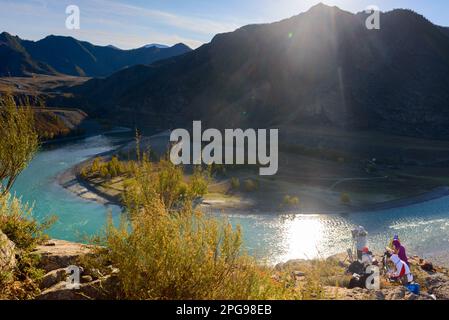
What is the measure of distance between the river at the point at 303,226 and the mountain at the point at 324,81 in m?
53.1

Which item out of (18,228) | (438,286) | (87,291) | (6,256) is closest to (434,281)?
(438,286)

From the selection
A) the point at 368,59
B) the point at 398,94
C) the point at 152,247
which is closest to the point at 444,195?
the point at 152,247

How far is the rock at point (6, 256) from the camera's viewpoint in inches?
315

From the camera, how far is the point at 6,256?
8.30 meters

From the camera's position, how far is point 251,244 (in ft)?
97.3

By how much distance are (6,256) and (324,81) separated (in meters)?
99.1

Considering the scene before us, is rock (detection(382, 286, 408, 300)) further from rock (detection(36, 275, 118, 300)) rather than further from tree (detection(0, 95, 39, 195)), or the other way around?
tree (detection(0, 95, 39, 195))

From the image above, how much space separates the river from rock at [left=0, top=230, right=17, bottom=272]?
1783cm

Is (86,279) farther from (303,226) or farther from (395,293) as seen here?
(303,226)

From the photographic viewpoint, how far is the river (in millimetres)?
29266

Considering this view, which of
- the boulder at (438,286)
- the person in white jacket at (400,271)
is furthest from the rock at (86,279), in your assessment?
the boulder at (438,286)

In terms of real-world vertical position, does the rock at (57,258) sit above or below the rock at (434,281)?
above

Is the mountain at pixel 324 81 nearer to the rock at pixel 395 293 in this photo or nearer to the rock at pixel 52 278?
the rock at pixel 395 293

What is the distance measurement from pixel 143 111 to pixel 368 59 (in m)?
73.2
